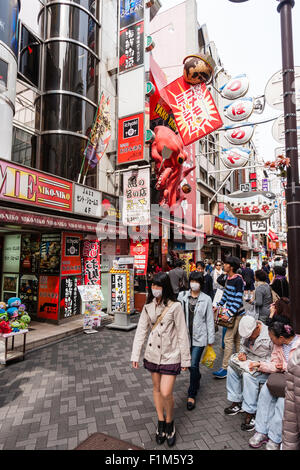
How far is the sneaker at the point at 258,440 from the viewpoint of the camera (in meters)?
3.15

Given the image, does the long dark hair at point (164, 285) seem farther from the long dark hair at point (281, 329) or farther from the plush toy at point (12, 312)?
the plush toy at point (12, 312)

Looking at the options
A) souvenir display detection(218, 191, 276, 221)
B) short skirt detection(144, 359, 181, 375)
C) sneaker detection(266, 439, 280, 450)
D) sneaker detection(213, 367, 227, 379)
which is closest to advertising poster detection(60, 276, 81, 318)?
sneaker detection(213, 367, 227, 379)

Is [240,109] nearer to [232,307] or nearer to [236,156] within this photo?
[236,156]

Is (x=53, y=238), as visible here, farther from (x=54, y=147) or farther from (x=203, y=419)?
(x=203, y=419)

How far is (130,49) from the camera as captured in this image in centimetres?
1078

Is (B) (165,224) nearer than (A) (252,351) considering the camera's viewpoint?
No

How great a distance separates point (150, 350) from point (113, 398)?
1.64m

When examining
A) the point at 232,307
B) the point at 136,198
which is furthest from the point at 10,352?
the point at 136,198

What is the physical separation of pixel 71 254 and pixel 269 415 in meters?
7.56

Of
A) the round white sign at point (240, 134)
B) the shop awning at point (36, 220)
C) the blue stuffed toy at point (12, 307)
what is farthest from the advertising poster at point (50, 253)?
the round white sign at point (240, 134)

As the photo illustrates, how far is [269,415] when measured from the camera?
3.21 m
